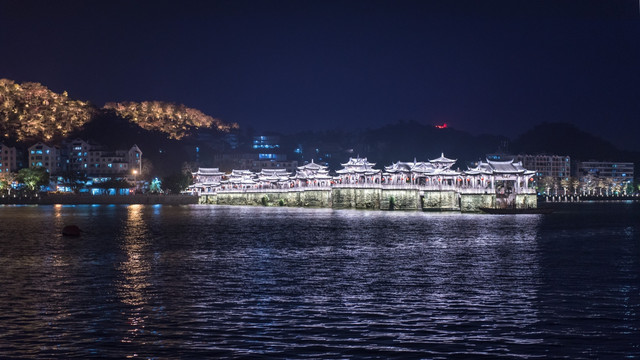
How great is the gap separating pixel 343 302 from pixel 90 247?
106 feet

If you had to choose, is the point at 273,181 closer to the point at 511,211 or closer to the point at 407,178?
the point at 407,178

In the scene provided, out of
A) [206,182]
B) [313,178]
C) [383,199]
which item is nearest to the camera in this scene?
[383,199]

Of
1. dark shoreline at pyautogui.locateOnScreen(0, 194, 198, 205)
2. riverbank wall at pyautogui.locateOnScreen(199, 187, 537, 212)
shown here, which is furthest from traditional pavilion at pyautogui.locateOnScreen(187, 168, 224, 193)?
riverbank wall at pyautogui.locateOnScreen(199, 187, 537, 212)

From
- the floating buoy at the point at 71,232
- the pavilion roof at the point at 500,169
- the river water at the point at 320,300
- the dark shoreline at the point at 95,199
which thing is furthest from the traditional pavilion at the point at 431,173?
the floating buoy at the point at 71,232

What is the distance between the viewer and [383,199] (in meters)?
124

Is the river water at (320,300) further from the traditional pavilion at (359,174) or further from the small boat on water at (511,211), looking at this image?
the traditional pavilion at (359,174)

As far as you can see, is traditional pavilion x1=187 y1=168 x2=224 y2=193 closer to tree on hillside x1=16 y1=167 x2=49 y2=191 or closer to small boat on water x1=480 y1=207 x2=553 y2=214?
tree on hillside x1=16 y1=167 x2=49 y2=191

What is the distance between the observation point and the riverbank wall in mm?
109688

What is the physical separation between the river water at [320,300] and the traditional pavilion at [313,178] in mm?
98707

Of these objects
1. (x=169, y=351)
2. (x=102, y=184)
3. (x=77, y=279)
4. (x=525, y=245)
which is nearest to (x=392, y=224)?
(x=525, y=245)

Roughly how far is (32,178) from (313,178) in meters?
66.8

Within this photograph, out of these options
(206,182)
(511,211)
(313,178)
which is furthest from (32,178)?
(511,211)

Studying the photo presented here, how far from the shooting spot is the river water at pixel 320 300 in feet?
64.0

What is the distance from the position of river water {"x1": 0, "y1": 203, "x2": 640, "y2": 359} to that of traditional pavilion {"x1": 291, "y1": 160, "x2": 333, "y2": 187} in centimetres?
9871
